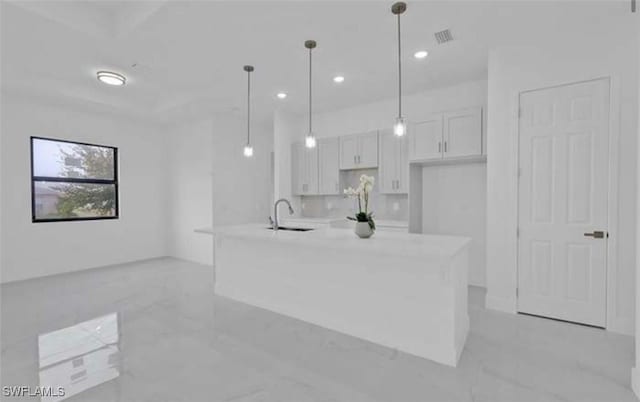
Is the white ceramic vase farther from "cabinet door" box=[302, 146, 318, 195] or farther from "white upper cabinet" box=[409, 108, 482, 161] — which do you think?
"cabinet door" box=[302, 146, 318, 195]

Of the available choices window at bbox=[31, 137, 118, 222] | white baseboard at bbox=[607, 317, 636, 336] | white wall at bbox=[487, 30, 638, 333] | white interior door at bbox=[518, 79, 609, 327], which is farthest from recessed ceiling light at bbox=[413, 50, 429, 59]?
window at bbox=[31, 137, 118, 222]

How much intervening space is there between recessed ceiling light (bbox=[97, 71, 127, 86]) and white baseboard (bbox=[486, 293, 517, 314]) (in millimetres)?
5302

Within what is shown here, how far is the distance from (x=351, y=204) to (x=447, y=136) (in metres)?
1.96

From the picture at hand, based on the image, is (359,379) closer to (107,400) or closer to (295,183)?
(107,400)

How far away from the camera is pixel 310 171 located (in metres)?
5.41

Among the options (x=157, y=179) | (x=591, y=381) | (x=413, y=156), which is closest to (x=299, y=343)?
(x=591, y=381)

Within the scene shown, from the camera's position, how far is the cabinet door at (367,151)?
4723 mm

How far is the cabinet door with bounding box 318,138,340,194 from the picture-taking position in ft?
16.8

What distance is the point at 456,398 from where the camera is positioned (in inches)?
74.3

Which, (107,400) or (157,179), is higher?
(157,179)

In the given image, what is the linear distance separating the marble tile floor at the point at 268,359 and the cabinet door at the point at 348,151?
2654 millimetres

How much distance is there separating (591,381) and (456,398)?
98 cm

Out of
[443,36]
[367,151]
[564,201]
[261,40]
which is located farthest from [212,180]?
[564,201]

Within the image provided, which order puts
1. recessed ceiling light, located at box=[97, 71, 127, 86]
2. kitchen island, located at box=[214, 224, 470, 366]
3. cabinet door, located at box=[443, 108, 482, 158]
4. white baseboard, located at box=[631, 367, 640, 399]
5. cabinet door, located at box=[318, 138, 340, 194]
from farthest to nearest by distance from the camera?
cabinet door, located at box=[318, 138, 340, 194] < recessed ceiling light, located at box=[97, 71, 127, 86] < cabinet door, located at box=[443, 108, 482, 158] < kitchen island, located at box=[214, 224, 470, 366] < white baseboard, located at box=[631, 367, 640, 399]
